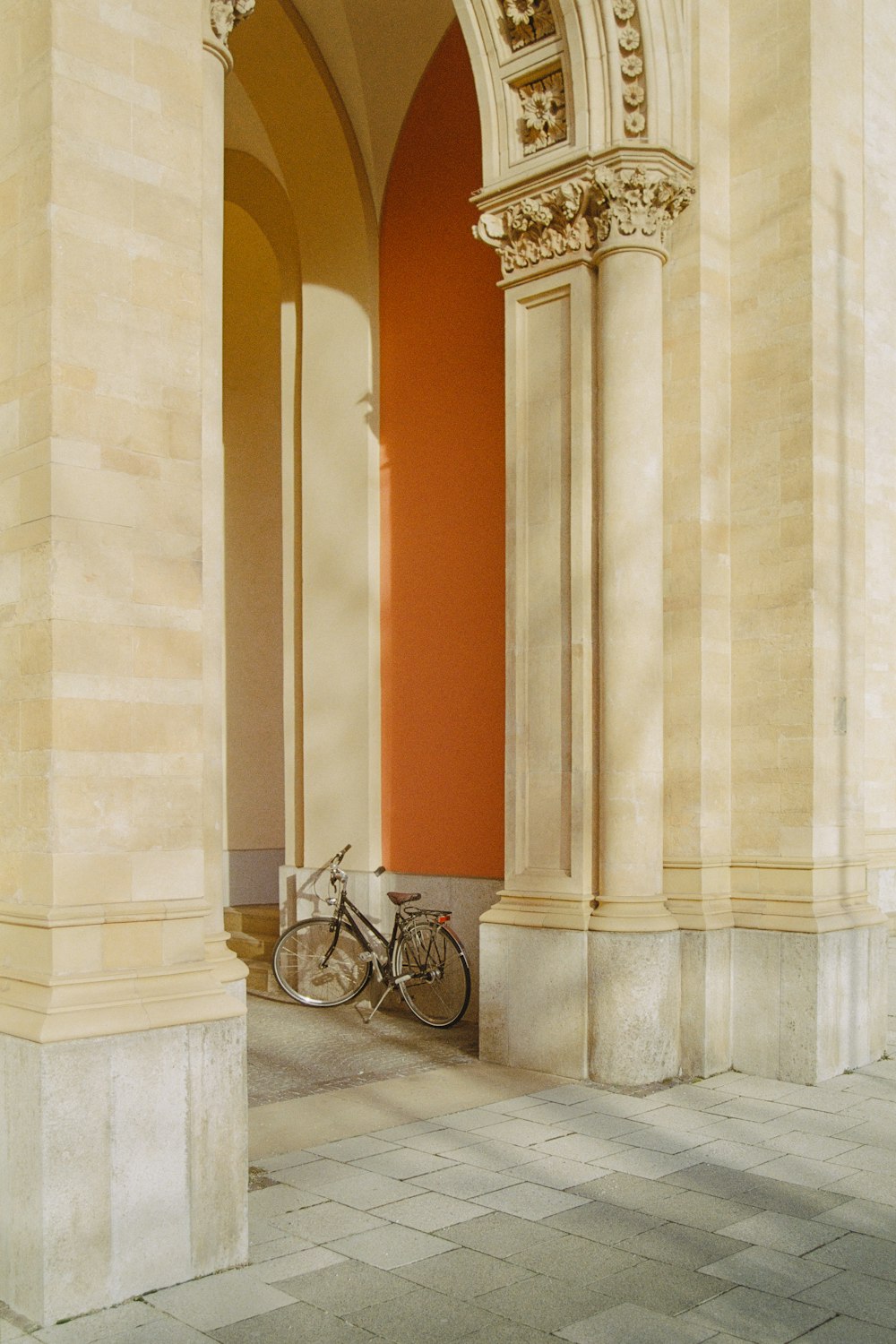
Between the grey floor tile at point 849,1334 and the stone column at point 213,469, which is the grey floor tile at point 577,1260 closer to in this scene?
the grey floor tile at point 849,1334

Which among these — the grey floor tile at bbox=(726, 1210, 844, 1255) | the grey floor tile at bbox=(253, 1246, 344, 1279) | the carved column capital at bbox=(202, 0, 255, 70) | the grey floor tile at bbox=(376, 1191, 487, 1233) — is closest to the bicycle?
the grey floor tile at bbox=(376, 1191, 487, 1233)

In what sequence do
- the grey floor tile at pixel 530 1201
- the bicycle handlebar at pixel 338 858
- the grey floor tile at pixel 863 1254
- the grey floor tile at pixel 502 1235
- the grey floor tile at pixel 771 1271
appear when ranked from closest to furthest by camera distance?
the grey floor tile at pixel 771 1271 → the grey floor tile at pixel 863 1254 → the grey floor tile at pixel 502 1235 → the grey floor tile at pixel 530 1201 → the bicycle handlebar at pixel 338 858

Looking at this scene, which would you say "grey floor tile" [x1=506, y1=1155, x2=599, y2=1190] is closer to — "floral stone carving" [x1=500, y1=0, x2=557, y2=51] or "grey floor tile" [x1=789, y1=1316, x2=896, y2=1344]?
"grey floor tile" [x1=789, y1=1316, x2=896, y2=1344]

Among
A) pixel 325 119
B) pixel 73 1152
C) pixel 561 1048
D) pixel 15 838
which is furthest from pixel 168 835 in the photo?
Result: pixel 325 119

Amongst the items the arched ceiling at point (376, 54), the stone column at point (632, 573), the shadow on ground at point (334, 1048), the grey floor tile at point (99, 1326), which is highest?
the arched ceiling at point (376, 54)

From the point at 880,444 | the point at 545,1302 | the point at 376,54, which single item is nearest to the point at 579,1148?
the point at 545,1302

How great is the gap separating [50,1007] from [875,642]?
26.4 ft

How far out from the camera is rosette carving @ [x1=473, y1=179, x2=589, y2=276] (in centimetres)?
759

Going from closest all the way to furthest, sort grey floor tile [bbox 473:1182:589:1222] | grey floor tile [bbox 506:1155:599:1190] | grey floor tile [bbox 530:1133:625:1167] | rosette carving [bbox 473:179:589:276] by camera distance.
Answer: grey floor tile [bbox 473:1182:589:1222], grey floor tile [bbox 506:1155:599:1190], grey floor tile [bbox 530:1133:625:1167], rosette carving [bbox 473:179:589:276]

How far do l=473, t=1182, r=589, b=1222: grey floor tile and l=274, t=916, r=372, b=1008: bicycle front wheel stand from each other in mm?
4130

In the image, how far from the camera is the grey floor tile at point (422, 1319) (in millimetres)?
3928

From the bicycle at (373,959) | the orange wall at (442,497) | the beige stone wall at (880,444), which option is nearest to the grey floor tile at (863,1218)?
the bicycle at (373,959)

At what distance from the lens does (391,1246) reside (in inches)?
183

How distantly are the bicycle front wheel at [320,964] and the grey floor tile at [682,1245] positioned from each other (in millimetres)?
4718
